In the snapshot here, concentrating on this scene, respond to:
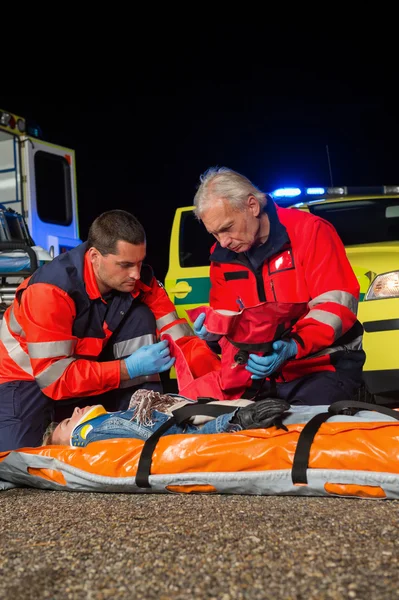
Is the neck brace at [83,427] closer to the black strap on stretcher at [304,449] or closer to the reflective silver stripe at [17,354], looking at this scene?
the reflective silver stripe at [17,354]

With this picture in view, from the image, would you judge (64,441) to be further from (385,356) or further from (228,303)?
(385,356)

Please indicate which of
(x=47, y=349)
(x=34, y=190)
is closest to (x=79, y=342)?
(x=47, y=349)

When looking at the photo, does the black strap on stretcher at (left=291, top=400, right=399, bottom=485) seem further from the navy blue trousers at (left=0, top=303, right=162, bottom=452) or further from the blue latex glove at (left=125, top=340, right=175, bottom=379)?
the navy blue trousers at (left=0, top=303, right=162, bottom=452)

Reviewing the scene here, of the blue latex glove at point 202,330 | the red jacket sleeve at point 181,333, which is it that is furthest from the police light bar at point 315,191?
the blue latex glove at point 202,330

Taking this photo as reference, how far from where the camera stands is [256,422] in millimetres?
2914

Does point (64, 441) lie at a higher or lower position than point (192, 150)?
lower

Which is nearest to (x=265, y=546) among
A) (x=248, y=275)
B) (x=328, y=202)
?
(x=248, y=275)

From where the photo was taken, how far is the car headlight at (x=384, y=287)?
13.8 ft

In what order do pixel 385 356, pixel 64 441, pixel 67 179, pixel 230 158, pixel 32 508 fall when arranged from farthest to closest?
pixel 230 158 → pixel 67 179 → pixel 385 356 → pixel 64 441 → pixel 32 508

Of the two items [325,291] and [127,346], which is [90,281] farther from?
[325,291]

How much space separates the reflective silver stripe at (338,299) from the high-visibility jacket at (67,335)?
718 mm

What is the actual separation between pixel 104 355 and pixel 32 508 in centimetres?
150

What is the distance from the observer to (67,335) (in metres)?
3.80

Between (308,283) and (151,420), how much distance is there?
1.03 metres
